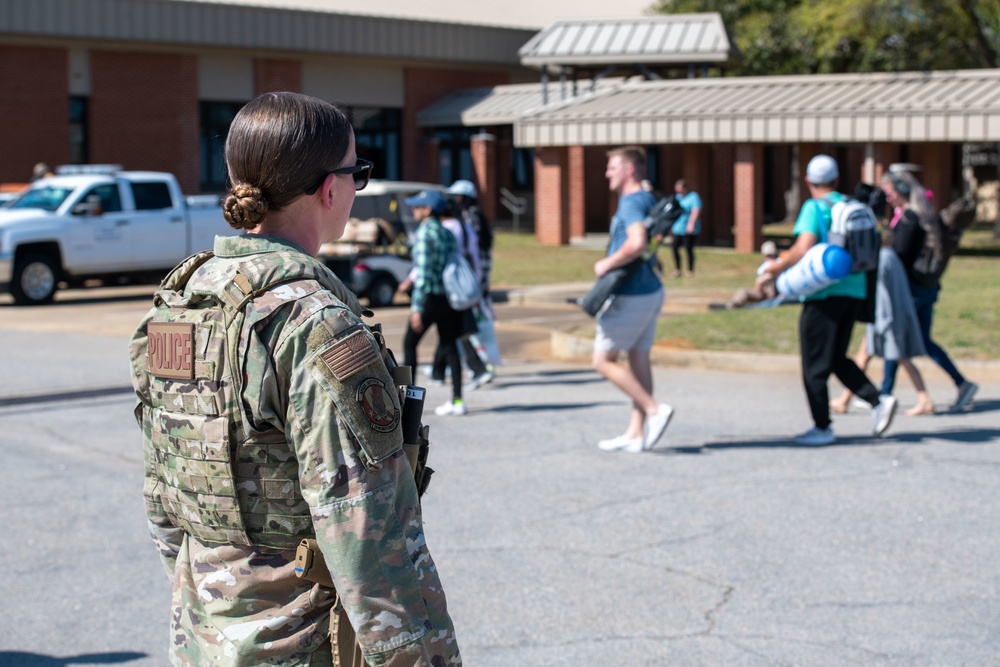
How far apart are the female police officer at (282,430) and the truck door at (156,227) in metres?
18.9

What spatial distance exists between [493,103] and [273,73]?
21.2 ft

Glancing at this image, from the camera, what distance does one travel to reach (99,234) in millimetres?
20219

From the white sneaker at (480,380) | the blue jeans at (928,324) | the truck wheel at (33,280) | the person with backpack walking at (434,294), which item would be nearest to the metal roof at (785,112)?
the truck wheel at (33,280)

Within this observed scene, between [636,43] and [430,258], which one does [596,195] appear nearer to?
[636,43]

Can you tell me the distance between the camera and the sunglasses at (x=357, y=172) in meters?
2.42

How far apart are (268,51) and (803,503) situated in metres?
31.0

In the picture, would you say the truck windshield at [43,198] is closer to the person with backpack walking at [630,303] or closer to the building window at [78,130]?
the building window at [78,130]

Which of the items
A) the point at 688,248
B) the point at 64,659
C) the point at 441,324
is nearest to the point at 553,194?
the point at 688,248

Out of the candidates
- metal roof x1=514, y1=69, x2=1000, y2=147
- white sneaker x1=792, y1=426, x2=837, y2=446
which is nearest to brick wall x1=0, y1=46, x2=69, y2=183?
metal roof x1=514, y1=69, x2=1000, y2=147

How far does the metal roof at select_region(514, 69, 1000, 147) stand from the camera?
25641 mm

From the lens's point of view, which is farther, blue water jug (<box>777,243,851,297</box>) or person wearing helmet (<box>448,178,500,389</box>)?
person wearing helmet (<box>448,178,500,389</box>)

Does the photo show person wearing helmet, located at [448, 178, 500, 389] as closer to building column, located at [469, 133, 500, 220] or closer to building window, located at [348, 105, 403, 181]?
building column, located at [469, 133, 500, 220]

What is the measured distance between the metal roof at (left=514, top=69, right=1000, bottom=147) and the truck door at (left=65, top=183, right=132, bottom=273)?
510 inches

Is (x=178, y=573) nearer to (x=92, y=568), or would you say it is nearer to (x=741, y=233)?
(x=92, y=568)
